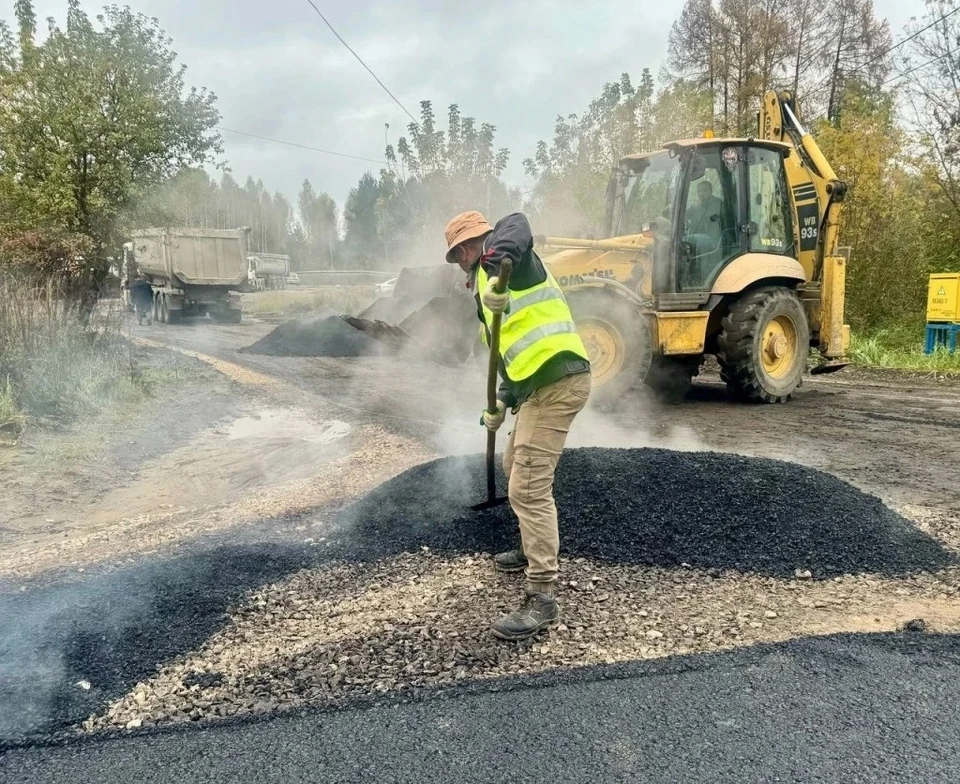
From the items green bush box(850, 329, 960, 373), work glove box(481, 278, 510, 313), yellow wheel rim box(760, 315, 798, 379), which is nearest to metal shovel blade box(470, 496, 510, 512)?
work glove box(481, 278, 510, 313)

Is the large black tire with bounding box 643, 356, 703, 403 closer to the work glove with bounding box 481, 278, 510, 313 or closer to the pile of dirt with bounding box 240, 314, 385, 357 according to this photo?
the pile of dirt with bounding box 240, 314, 385, 357

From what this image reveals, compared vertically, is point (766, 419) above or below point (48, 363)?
below

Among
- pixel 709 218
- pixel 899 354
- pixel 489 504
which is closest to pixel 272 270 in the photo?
pixel 899 354

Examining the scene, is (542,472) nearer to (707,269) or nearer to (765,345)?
(707,269)

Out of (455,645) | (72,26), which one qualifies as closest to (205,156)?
(72,26)

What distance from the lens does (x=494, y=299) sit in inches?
121

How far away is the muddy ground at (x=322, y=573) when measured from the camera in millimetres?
2801

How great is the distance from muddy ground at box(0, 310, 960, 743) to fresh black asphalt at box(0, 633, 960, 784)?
0.18 meters

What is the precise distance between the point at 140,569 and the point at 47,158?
8.62m

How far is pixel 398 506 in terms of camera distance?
4.45 m

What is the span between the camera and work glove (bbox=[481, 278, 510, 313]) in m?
3.09

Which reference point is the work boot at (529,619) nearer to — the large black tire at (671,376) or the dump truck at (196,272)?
the large black tire at (671,376)

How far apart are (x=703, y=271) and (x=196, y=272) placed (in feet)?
50.9

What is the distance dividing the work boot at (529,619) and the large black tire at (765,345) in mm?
5466
